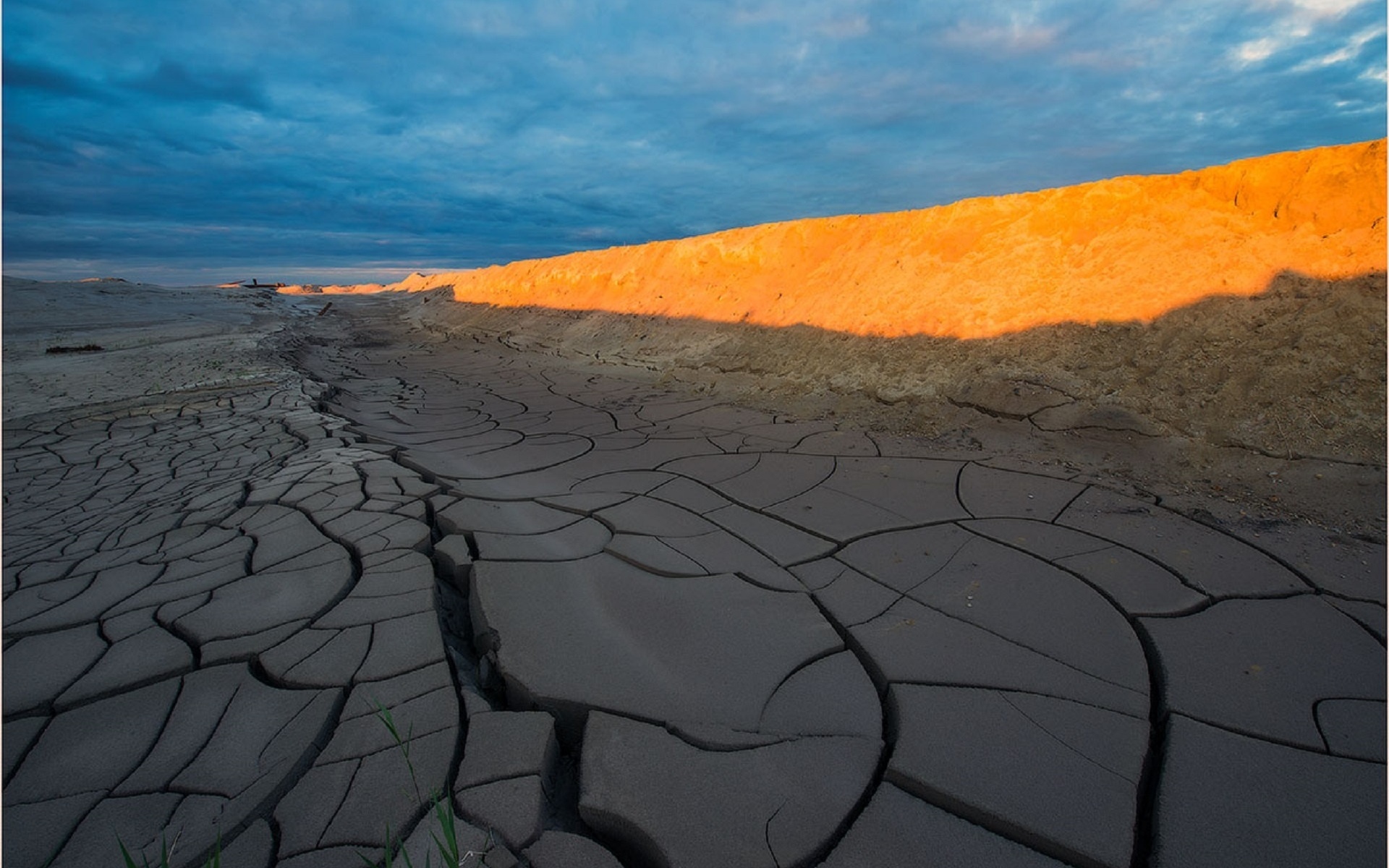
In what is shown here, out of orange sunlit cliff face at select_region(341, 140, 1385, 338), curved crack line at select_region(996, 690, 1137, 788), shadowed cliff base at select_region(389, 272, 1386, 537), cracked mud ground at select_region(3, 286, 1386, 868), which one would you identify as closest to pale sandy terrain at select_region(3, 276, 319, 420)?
cracked mud ground at select_region(3, 286, 1386, 868)

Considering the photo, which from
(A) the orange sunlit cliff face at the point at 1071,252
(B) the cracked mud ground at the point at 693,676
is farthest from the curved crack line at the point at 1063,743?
(A) the orange sunlit cliff face at the point at 1071,252

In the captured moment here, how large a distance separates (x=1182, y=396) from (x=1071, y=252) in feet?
6.14

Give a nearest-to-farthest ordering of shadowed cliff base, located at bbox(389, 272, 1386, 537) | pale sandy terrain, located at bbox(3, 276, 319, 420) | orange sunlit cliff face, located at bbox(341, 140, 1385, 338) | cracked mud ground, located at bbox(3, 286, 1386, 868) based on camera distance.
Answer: cracked mud ground, located at bbox(3, 286, 1386, 868)
shadowed cliff base, located at bbox(389, 272, 1386, 537)
orange sunlit cliff face, located at bbox(341, 140, 1385, 338)
pale sandy terrain, located at bbox(3, 276, 319, 420)

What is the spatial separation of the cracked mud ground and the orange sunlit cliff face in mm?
2071

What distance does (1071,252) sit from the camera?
4738mm

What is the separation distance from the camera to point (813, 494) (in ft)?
9.61

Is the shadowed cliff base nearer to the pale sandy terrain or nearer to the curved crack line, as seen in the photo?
the curved crack line

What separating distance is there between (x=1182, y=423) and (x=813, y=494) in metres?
2.09

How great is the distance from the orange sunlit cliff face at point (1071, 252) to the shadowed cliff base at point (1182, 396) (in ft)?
0.62

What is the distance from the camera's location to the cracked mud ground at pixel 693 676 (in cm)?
118

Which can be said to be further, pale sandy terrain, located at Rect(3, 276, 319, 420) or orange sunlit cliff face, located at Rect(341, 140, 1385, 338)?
pale sandy terrain, located at Rect(3, 276, 319, 420)

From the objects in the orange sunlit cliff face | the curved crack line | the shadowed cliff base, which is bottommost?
the curved crack line

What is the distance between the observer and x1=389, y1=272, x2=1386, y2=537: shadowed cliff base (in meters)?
2.71

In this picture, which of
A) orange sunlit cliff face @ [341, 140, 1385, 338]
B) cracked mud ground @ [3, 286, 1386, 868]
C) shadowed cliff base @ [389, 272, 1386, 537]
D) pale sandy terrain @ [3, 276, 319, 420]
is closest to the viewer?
cracked mud ground @ [3, 286, 1386, 868]
